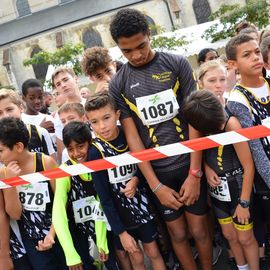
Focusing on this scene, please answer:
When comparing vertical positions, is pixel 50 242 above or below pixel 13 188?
below

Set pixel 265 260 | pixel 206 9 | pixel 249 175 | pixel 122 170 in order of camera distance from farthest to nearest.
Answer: pixel 206 9 → pixel 265 260 → pixel 122 170 → pixel 249 175

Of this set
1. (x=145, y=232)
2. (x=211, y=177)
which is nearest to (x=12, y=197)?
(x=145, y=232)

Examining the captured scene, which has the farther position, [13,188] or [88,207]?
[88,207]

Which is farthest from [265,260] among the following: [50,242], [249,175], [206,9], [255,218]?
[206,9]

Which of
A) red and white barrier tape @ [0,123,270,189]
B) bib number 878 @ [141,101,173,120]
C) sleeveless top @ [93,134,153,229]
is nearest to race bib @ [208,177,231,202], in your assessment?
red and white barrier tape @ [0,123,270,189]

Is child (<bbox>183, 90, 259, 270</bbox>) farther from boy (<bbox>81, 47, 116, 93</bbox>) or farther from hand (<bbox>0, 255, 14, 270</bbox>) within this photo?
hand (<bbox>0, 255, 14, 270</bbox>)

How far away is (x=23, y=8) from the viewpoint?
39.6 m

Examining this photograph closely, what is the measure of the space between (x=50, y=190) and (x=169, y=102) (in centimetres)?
120

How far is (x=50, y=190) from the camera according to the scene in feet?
9.71

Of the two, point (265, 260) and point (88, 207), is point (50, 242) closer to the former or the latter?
point (88, 207)

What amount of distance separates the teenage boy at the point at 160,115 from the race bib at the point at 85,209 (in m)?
0.52

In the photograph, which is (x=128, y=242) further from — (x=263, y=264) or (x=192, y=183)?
(x=263, y=264)

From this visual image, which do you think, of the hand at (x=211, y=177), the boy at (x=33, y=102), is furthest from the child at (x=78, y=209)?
the boy at (x=33, y=102)

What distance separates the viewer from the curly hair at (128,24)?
8.41ft
